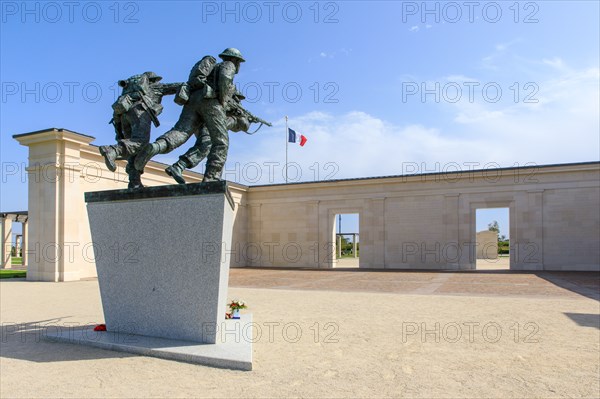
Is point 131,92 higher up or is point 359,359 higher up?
point 131,92

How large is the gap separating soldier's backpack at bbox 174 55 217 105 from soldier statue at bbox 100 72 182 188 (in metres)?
0.36

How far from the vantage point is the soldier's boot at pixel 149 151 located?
659 cm

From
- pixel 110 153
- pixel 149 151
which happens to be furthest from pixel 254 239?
pixel 110 153

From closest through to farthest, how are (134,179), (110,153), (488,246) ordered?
(110,153) → (134,179) → (488,246)

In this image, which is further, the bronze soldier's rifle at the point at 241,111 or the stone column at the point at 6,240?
the stone column at the point at 6,240

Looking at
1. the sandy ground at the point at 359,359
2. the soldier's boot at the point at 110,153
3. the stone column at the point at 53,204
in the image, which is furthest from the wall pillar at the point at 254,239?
the soldier's boot at the point at 110,153

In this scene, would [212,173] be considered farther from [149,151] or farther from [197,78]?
[197,78]

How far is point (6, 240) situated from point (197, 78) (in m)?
29.0

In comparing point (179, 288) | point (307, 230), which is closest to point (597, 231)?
point (307, 230)

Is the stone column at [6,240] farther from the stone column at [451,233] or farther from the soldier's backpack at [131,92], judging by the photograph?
the stone column at [451,233]

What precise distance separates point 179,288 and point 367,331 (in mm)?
3417

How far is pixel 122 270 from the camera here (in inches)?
271

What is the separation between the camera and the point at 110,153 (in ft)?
21.0

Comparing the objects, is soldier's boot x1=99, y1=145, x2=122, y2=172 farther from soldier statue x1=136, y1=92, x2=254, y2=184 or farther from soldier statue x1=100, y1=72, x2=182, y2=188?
soldier statue x1=136, y1=92, x2=254, y2=184
